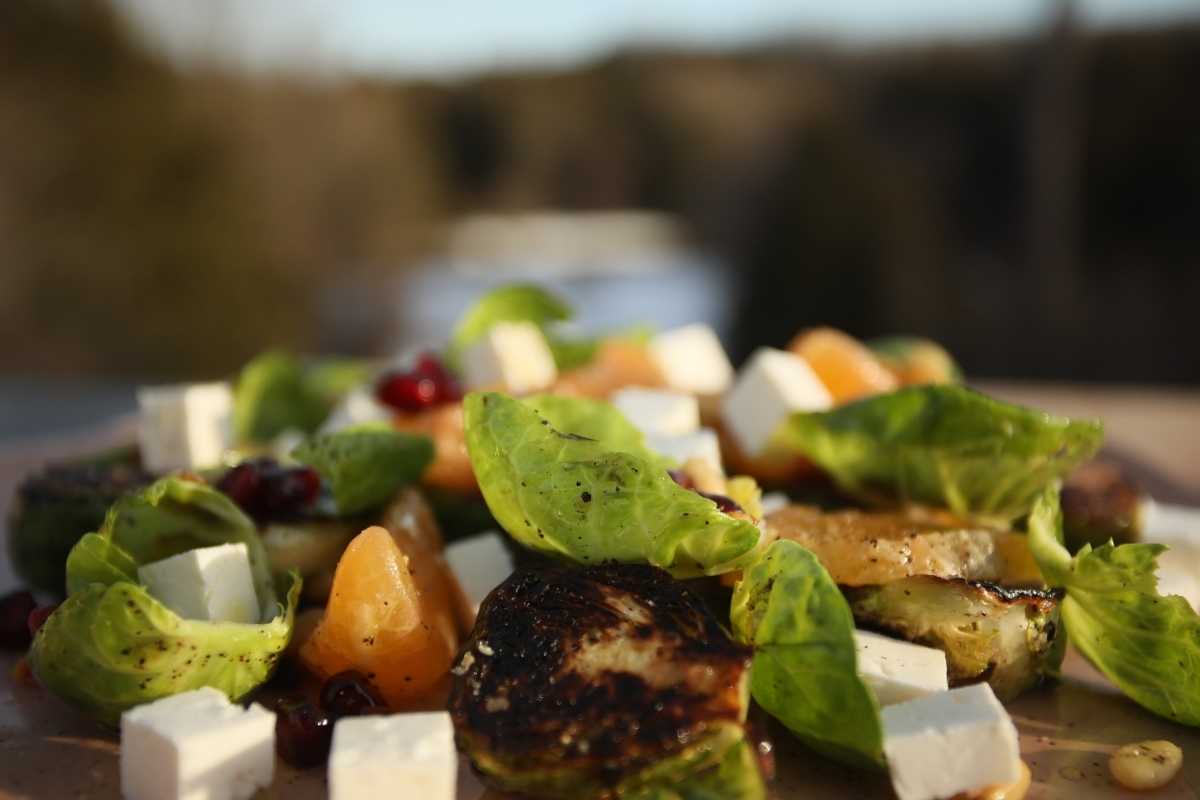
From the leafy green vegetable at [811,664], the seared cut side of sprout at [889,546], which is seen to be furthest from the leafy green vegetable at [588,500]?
the seared cut side of sprout at [889,546]

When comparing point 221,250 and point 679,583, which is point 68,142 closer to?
point 221,250

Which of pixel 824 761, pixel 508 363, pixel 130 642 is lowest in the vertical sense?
pixel 824 761

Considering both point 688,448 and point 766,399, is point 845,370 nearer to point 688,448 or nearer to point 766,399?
point 766,399

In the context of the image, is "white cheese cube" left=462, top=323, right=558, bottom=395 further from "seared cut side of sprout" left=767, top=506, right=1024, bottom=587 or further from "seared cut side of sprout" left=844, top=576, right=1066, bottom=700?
"seared cut side of sprout" left=844, top=576, right=1066, bottom=700

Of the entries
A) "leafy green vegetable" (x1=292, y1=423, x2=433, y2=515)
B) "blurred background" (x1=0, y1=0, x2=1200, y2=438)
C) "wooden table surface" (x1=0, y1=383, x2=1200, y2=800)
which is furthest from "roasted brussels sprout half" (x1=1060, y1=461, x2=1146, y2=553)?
"blurred background" (x1=0, y1=0, x2=1200, y2=438)

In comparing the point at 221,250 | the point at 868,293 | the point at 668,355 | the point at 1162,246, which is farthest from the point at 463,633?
the point at 1162,246

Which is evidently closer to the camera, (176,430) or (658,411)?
(658,411)

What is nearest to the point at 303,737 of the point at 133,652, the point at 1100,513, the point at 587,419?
the point at 133,652
